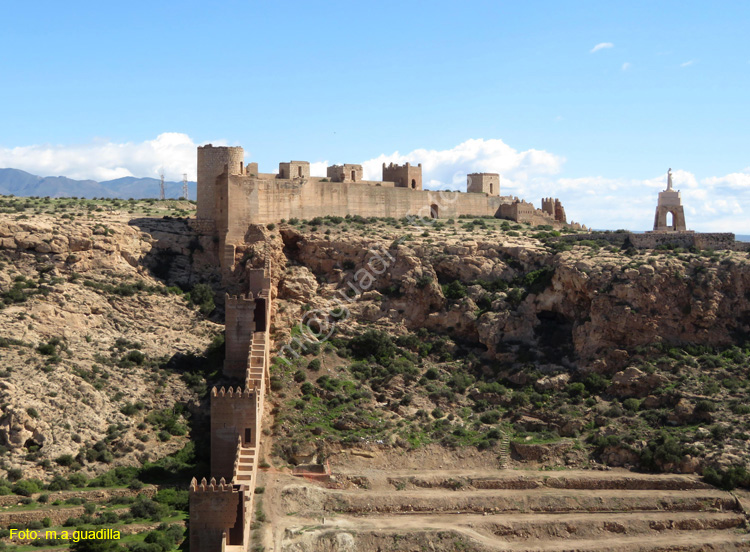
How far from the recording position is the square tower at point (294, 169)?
5262 centimetres

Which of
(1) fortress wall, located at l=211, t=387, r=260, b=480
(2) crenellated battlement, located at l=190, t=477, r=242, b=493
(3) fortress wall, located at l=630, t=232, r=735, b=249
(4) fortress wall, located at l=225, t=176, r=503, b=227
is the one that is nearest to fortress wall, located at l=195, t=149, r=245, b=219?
(4) fortress wall, located at l=225, t=176, r=503, b=227

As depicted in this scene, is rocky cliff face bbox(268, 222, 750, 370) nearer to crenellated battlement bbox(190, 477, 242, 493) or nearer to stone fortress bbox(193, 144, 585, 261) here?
stone fortress bbox(193, 144, 585, 261)

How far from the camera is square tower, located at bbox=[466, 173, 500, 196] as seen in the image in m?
64.9

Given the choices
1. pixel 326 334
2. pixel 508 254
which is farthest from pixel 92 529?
pixel 508 254

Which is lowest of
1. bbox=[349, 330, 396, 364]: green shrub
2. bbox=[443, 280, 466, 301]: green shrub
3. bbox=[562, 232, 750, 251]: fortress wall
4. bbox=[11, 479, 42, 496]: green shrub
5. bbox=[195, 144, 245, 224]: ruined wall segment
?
bbox=[11, 479, 42, 496]: green shrub

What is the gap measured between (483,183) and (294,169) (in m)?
16.5

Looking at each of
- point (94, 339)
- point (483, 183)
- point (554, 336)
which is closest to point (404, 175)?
point (483, 183)

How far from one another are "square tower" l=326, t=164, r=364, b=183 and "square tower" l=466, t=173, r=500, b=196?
10.5 metres

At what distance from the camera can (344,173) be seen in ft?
187

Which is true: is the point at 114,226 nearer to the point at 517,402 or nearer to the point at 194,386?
the point at 194,386

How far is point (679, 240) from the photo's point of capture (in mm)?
53531

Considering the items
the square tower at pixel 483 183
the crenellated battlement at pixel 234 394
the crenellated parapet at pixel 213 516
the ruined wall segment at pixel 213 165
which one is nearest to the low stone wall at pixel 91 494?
the crenellated battlement at pixel 234 394

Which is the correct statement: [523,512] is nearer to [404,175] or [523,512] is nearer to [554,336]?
[554,336]

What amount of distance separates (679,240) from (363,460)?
Result: 23370mm
